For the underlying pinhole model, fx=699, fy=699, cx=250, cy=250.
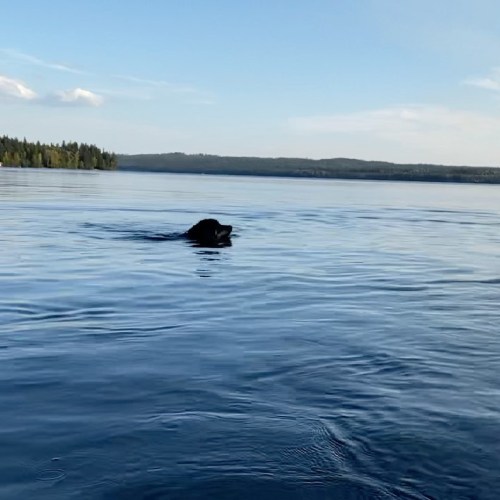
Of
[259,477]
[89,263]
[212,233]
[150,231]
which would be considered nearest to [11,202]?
[150,231]

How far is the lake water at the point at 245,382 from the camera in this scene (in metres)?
5.56

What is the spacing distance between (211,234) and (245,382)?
17188mm

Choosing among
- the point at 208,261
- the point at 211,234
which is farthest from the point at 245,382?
the point at 211,234

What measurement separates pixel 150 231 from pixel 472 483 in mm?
23625

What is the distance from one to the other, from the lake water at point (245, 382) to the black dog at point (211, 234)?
6210 mm

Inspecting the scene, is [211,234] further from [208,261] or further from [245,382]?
[245,382]

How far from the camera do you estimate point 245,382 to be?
799 cm

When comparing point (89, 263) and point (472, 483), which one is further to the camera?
point (89, 263)

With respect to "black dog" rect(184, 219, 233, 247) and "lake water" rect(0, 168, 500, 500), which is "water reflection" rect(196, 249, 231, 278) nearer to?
"lake water" rect(0, 168, 500, 500)

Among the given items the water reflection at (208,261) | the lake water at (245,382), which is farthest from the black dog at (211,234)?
the lake water at (245,382)

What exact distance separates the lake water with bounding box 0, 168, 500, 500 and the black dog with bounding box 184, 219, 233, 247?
244 inches

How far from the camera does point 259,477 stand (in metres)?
5.52

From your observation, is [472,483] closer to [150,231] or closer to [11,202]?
[150,231]

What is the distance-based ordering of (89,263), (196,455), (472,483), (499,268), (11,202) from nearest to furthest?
1. (472,483)
2. (196,455)
3. (89,263)
4. (499,268)
5. (11,202)
